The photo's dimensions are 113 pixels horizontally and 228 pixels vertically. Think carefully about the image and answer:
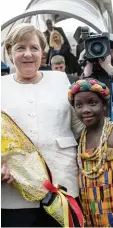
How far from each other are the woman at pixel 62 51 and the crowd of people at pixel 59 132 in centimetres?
300

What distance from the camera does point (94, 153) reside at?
6.97 feet

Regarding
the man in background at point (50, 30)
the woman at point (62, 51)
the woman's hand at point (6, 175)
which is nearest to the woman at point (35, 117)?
the woman's hand at point (6, 175)

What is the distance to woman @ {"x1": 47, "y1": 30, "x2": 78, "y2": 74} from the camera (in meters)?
5.43

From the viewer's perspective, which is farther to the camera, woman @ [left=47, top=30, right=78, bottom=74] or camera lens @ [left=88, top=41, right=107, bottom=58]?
woman @ [left=47, top=30, right=78, bottom=74]

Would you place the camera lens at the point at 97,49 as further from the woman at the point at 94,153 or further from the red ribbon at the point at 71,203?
the red ribbon at the point at 71,203

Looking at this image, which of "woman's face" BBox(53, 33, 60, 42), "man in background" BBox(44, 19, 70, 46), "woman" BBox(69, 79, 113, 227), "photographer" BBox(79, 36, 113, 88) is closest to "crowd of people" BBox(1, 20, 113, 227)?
"woman" BBox(69, 79, 113, 227)

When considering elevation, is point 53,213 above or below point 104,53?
below

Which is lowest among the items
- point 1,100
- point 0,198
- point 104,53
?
point 0,198

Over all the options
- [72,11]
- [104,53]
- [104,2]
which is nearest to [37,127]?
[104,53]

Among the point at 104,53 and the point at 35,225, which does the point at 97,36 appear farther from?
the point at 35,225

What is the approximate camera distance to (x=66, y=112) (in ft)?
7.27

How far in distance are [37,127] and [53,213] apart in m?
0.43

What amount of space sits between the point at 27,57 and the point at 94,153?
59cm

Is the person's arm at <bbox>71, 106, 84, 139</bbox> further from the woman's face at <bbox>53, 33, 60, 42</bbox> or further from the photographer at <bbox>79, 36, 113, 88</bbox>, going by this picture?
the woman's face at <bbox>53, 33, 60, 42</bbox>
